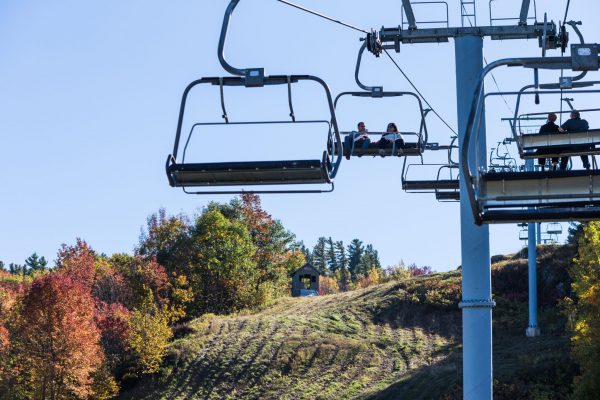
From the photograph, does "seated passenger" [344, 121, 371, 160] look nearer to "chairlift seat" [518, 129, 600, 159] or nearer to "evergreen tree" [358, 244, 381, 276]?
"chairlift seat" [518, 129, 600, 159]

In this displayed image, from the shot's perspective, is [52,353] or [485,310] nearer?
[485,310]

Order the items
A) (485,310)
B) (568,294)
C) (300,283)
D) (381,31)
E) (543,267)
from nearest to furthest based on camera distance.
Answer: (485,310), (381,31), (568,294), (543,267), (300,283)

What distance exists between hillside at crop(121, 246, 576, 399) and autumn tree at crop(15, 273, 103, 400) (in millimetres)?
3133

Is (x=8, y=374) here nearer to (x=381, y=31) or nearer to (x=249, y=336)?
(x=249, y=336)

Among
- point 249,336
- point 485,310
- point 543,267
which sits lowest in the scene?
point 485,310

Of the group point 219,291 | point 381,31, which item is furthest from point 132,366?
point 381,31

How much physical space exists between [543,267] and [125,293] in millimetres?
29187

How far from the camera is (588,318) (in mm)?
38656

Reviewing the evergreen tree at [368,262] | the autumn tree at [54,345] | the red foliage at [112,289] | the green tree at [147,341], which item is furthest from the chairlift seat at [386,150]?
the evergreen tree at [368,262]

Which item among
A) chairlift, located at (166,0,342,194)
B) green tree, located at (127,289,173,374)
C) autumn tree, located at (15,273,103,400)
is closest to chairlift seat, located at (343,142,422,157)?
chairlift, located at (166,0,342,194)

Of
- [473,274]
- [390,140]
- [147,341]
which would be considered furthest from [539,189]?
[147,341]

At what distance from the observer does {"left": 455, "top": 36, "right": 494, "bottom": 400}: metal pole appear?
12.5 meters

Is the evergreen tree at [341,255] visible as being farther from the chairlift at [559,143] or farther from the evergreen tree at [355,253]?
the chairlift at [559,143]

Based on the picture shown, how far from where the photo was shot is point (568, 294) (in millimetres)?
56000
